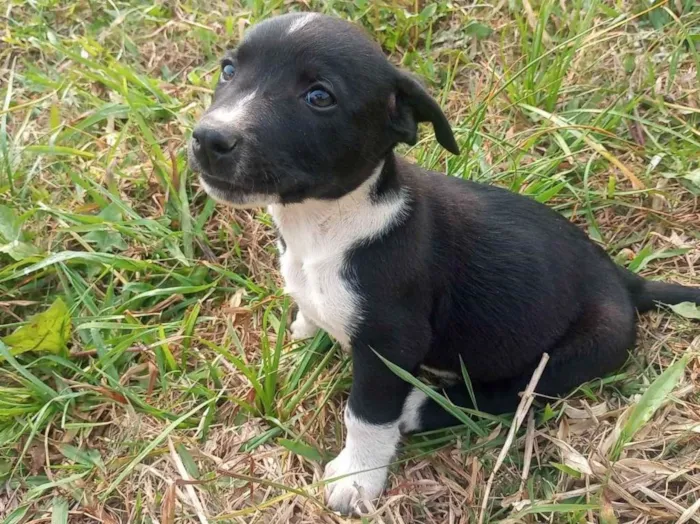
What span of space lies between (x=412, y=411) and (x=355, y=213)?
3.52ft

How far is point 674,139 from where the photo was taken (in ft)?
13.7

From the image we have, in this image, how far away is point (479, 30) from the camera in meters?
4.91

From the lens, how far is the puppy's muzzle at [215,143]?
2176 mm

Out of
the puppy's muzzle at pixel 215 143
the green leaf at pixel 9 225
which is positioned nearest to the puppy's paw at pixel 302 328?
the puppy's muzzle at pixel 215 143

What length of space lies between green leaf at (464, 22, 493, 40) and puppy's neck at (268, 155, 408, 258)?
106 inches

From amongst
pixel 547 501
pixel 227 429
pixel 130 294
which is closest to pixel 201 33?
pixel 130 294

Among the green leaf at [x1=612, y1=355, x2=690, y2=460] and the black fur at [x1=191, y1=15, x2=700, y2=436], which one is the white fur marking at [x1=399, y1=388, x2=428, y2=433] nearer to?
the black fur at [x1=191, y1=15, x2=700, y2=436]

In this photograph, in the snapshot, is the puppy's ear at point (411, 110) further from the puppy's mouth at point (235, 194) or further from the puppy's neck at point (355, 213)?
the puppy's mouth at point (235, 194)

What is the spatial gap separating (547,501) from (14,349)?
2.69 metres

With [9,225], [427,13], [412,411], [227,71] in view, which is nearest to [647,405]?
[412,411]

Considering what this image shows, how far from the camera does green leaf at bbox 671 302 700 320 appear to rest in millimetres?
3268

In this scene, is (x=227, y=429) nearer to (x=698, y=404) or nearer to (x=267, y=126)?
(x=267, y=126)

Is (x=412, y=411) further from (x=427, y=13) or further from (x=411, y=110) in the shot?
(x=427, y=13)

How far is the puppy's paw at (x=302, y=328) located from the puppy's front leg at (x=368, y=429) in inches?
26.0
